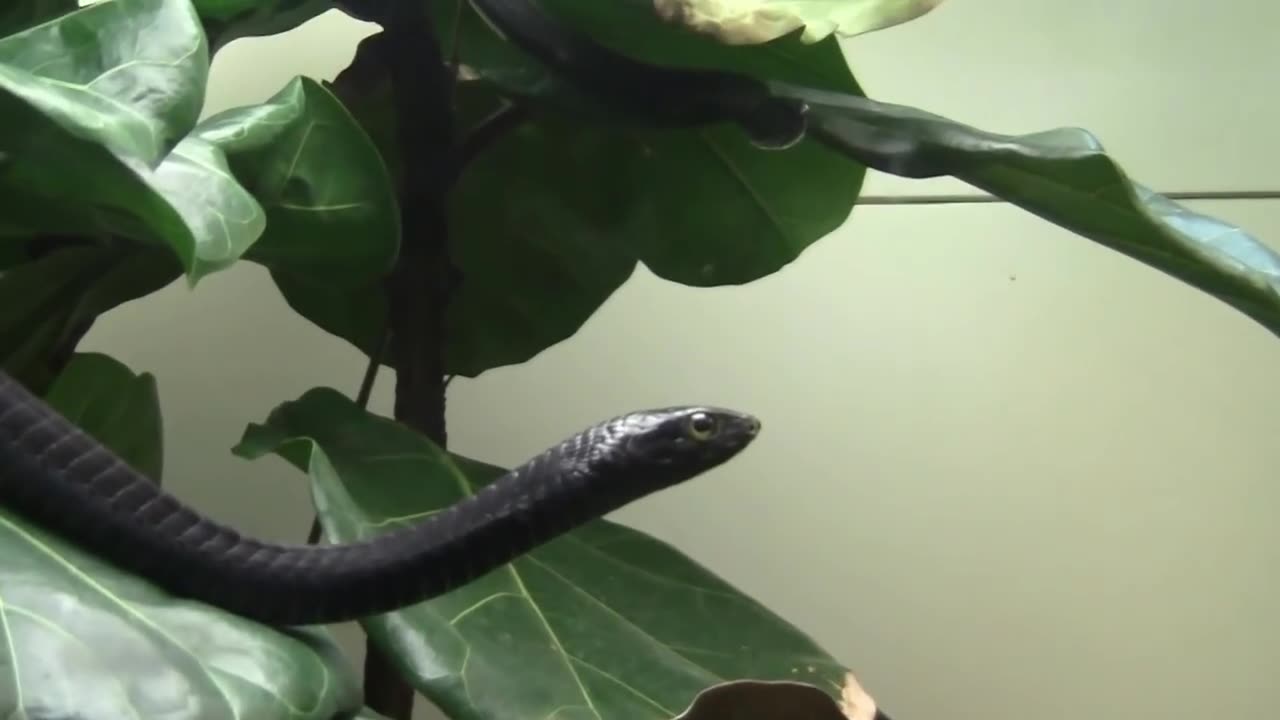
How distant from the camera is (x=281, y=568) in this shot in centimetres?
43

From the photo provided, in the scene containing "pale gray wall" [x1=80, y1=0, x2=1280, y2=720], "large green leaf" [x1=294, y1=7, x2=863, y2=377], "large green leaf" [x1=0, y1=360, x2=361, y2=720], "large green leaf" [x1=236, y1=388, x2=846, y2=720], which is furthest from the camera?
"pale gray wall" [x1=80, y1=0, x2=1280, y2=720]

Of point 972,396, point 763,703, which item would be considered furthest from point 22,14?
point 972,396

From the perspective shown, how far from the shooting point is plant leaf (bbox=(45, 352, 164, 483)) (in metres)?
Result: 0.67

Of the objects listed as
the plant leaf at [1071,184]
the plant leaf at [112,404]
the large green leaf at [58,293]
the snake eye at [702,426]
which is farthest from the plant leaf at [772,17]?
the plant leaf at [112,404]

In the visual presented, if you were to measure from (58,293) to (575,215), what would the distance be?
295 millimetres

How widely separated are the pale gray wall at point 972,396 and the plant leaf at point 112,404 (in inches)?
10.3

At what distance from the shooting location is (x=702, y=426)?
482 millimetres

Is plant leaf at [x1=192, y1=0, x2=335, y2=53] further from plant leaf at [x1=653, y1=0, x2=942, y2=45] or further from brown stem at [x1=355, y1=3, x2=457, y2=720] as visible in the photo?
plant leaf at [x1=653, y1=0, x2=942, y2=45]

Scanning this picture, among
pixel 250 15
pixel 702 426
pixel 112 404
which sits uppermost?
pixel 250 15

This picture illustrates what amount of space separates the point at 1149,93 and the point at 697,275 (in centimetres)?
43

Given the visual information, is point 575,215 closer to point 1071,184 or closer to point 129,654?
point 1071,184

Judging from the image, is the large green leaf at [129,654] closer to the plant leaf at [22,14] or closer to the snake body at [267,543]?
the snake body at [267,543]

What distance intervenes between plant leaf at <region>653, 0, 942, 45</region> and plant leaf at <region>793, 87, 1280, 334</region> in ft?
0.13

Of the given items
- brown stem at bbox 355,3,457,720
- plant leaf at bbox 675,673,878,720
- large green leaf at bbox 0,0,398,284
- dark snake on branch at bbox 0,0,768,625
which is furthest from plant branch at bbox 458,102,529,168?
plant leaf at bbox 675,673,878,720
